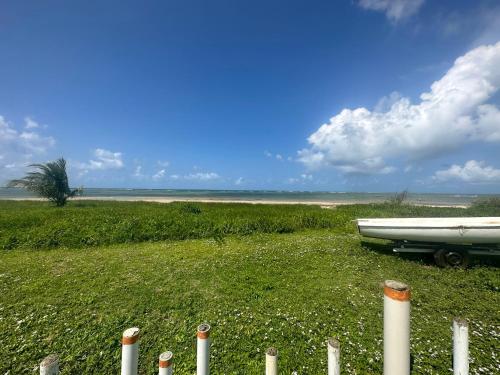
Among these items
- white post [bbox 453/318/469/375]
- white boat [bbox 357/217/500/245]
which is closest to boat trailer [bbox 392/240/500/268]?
white boat [bbox 357/217/500/245]

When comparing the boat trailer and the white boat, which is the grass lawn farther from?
the white boat

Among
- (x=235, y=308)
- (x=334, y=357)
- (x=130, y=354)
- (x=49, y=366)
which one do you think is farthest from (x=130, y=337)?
(x=235, y=308)

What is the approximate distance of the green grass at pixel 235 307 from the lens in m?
3.78

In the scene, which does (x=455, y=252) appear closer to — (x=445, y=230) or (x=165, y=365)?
(x=445, y=230)

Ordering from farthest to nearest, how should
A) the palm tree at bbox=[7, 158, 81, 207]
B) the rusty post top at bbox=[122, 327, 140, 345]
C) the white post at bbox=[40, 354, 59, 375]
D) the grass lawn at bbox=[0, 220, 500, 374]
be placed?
the palm tree at bbox=[7, 158, 81, 207] → the grass lawn at bbox=[0, 220, 500, 374] → the rusty post top at bbox=[122, 327, 140, 345] → the white post at bbox=[40, 354, 59, 375]

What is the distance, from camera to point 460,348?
2.23m

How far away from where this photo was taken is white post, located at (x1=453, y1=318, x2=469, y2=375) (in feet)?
7.19

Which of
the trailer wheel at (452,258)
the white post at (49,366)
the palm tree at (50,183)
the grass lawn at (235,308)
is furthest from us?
the palm tree at (50,183)

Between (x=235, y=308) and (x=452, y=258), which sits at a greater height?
(x=452, y=258)

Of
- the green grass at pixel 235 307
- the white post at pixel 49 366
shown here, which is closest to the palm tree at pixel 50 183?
the green grass at pixel 235 307

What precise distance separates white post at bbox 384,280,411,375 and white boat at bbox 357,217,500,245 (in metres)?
6.93

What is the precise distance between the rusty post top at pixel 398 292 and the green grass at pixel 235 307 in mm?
2302

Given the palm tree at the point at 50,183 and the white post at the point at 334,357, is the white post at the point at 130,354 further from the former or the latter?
the palm tree at the point at 50,183

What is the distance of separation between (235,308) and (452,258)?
7.21 metres
